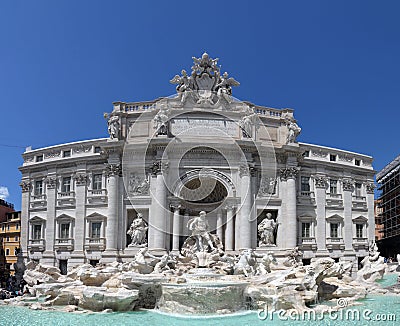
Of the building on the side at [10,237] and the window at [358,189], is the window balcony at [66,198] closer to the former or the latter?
the building on the side at [10,237]

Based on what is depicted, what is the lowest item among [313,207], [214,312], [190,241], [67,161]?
[214,312]

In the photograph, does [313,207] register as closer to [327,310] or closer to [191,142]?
[191,142]

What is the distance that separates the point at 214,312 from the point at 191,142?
1166cm

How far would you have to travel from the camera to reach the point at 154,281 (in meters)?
18.6

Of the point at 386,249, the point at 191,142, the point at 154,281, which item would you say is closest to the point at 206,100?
the point at 191,142

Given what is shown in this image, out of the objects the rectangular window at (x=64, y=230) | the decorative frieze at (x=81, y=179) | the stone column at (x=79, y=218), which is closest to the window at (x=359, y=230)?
the stone column at (x=79, y=218)

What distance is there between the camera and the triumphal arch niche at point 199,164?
86.4 feet

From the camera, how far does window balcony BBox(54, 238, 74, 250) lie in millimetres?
28266

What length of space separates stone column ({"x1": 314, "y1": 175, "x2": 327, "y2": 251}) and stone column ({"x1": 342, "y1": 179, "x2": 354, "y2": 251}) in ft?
6.28

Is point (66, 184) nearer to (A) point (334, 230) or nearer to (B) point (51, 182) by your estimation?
(B) point (51, 182)

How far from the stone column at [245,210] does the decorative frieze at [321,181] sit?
18.5 feet

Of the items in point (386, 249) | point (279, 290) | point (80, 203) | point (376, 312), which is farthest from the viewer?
point (386, 249)

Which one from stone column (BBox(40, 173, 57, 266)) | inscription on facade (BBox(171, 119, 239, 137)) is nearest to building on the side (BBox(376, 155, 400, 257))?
inscription on facade (BBox(171, 119, 239, 137))

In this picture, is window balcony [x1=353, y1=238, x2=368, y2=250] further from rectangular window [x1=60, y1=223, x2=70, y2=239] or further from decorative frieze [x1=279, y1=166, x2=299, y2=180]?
rectangular window [x1=60, y1=223, x2=70, y2=239]
